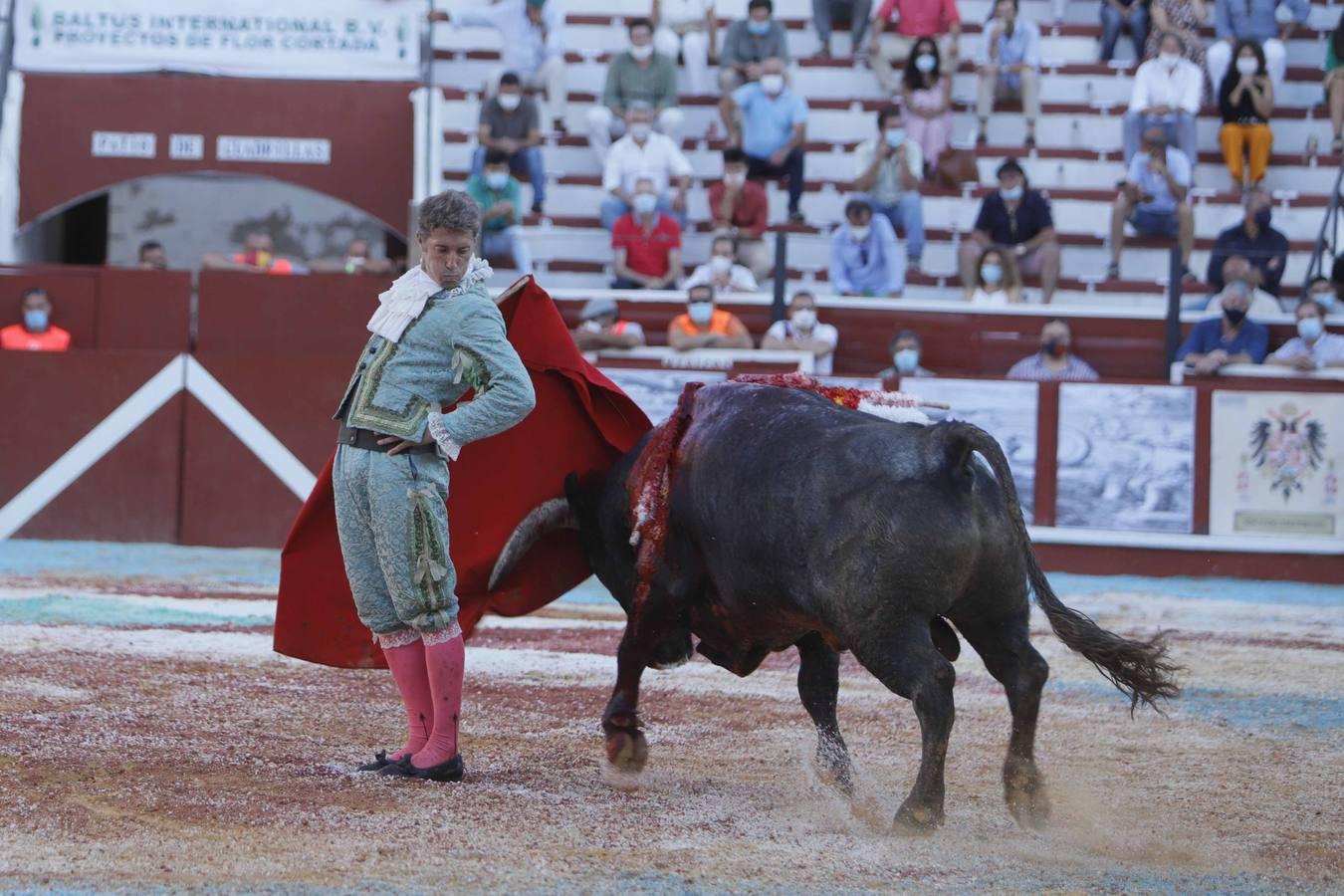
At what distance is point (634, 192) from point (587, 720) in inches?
359

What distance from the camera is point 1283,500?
40.0 feet

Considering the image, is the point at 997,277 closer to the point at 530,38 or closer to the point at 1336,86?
the point at 1336,86

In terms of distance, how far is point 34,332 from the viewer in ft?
42.0

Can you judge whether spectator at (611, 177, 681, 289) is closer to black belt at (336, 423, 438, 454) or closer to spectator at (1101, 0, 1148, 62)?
spectator at (1101, 0, 1148, 62)

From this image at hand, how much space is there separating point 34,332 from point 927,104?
777cm

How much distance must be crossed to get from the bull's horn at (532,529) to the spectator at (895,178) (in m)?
9.38

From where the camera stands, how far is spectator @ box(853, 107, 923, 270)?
14.6m

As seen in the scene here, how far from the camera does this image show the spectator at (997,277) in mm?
13516

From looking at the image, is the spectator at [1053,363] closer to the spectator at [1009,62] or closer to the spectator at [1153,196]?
the spectator at [1153,196]

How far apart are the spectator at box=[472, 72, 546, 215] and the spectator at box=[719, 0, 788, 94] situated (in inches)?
73.0

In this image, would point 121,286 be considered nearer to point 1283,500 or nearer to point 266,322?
point 266,322

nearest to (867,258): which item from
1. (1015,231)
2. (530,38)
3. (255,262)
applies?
(1015,231)

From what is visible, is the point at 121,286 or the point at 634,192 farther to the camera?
the point at 634,192

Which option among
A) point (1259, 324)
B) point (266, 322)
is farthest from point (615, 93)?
point (1259, 324)
